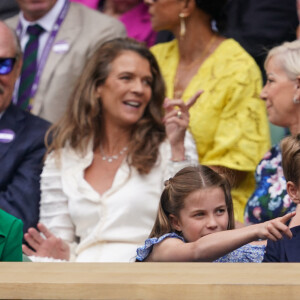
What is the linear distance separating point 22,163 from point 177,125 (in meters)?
0.72

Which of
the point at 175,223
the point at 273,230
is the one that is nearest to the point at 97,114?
the point at 175,223

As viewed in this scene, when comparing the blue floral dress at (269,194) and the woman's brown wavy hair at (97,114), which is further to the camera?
the woman's brown wavy hair at (97,114)

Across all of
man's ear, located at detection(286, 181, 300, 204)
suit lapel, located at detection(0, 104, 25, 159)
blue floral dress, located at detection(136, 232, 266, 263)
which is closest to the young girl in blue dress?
blue floral dress, located at detection(136, 232, 266, 263)

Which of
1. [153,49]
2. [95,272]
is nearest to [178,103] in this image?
[153,49]

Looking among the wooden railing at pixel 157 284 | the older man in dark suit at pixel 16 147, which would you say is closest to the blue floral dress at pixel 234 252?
the wooden railing at pixel 157 284

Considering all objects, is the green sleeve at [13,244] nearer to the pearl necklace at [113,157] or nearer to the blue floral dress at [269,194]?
the blue floral dress at [269,194]

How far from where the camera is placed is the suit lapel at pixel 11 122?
3685 mm

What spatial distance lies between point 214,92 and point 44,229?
0.93 metres

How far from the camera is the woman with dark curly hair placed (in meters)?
3.37

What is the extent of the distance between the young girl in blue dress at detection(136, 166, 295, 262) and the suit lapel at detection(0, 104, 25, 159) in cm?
144

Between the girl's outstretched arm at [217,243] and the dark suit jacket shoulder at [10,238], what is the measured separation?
1.15 feet

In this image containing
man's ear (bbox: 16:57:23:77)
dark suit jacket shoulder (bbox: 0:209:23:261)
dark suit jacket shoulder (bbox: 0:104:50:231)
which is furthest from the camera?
man's ear (bbox: 16:57:23:77)

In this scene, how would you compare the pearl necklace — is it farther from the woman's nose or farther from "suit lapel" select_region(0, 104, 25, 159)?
"suit lapel" select_region(0, 104, 25, 159)

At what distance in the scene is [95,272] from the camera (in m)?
1.71
